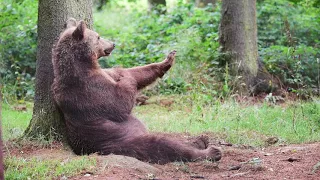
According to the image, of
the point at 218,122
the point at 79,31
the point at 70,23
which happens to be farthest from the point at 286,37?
the point at 79,31

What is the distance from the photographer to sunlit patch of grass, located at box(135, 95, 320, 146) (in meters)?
8.41

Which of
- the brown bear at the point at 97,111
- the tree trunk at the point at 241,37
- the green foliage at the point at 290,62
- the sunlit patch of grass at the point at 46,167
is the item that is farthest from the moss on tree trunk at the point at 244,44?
the sunlit patch of grass at the point at 46,167

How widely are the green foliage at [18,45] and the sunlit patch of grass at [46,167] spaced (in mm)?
6697

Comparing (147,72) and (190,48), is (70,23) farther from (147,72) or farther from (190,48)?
(190,48)

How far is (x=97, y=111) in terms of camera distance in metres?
6.91

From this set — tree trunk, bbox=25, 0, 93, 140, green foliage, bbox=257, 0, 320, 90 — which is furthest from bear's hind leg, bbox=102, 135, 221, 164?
green foliage, bbox=257, 0, 320, 90

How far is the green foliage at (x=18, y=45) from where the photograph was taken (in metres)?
12.9

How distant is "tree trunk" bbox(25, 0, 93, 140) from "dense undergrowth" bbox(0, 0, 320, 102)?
451 centimetres

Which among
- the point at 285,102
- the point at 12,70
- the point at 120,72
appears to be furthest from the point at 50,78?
the point at 12,70

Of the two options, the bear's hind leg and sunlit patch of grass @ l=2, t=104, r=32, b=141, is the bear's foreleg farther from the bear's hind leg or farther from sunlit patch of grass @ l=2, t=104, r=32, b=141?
sunlit patch of grass @ l=2, t=104, r=32, b=141

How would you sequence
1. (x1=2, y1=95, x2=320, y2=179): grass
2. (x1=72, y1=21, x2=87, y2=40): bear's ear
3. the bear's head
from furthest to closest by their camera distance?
1. the bear's head
2. (x1=72, y1=21, x2=87, y2=40): bear's ear
3. (x1=2, y1=95, x2=320, y2=179): grass

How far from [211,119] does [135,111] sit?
214 centimetres

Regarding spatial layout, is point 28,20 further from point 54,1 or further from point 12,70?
point 54,1

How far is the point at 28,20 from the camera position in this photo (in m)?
14.1
